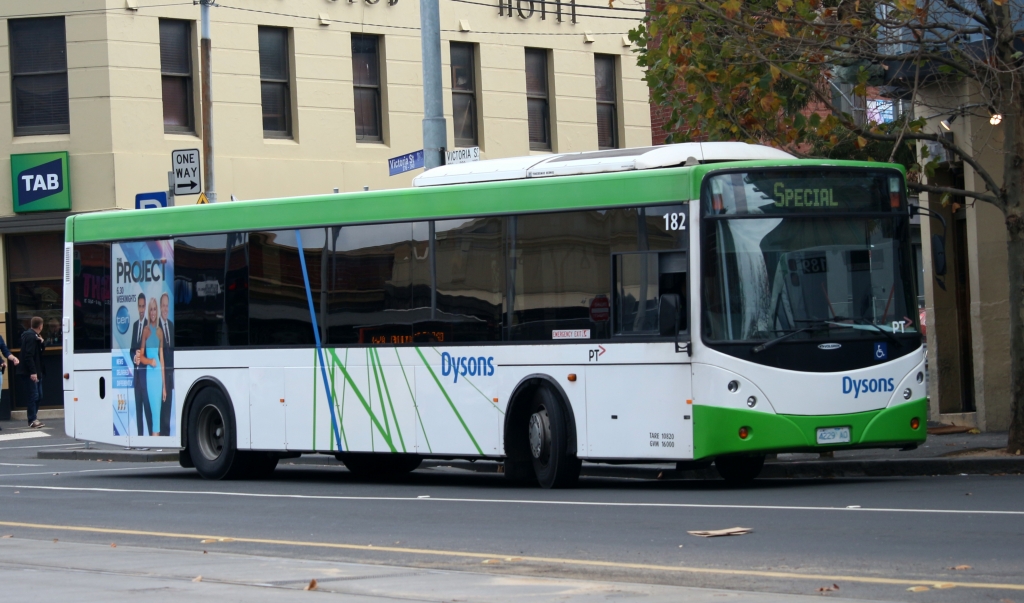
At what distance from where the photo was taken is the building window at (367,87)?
3219 centimetres

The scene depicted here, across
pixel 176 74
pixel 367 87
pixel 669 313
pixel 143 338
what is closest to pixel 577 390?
pixel 669 313

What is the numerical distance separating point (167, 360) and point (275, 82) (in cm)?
1427

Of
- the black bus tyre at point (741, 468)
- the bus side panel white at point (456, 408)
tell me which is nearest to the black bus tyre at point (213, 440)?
the bus side panel white at point (456, 408)

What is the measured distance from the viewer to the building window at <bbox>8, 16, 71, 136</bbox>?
2917 cm

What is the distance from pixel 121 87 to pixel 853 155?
1409 cm

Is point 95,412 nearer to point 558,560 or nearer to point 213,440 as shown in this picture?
point 213,440

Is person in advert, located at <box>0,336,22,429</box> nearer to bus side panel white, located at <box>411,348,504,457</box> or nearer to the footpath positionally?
the footpath

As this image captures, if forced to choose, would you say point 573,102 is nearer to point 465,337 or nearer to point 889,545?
point 465,337

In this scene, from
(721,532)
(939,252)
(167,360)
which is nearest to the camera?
(721,532)

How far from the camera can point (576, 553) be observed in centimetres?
977

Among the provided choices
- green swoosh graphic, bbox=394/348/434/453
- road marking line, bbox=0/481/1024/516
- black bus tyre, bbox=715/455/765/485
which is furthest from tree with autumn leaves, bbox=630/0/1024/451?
road marking line, bbox=0/481/1024/516

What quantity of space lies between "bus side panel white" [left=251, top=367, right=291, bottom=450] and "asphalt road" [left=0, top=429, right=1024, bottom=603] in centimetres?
49

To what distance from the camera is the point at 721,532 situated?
34.1 ft

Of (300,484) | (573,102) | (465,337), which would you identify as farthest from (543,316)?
(573,102)
